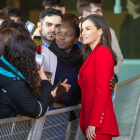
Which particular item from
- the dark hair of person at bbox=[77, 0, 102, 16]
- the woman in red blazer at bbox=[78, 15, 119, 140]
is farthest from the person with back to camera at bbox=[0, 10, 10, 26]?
the woman in red blazer at bbox=[78, 15, 119, 140]

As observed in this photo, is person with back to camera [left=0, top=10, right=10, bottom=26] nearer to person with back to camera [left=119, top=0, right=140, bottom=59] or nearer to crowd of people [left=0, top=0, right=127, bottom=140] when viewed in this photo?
crowd of people [left=0, top=0, right=127, bottom=140]

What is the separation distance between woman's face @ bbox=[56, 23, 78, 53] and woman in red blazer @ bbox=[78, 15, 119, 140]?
284 mm

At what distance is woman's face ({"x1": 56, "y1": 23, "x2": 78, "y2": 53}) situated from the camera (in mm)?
2416

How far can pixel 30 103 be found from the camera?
162 cm

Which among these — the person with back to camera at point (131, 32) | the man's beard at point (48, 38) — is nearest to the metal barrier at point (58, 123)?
the man's beard at point (48, 38)

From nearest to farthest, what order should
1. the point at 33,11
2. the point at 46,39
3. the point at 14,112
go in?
the point at 14,112
the point at 46,39
the point at 33,11

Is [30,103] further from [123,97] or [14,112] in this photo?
[123,97]

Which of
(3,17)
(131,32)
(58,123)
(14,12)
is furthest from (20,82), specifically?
(131,32)

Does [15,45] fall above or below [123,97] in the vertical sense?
above

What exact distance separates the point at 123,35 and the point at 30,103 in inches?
190

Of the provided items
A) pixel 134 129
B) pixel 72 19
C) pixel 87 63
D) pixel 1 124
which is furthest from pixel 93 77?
pixel 134 129

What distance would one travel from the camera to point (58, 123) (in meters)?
1.91

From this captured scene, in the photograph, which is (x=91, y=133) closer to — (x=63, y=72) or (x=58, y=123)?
(x=58, y=123)

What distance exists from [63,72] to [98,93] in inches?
21.1
